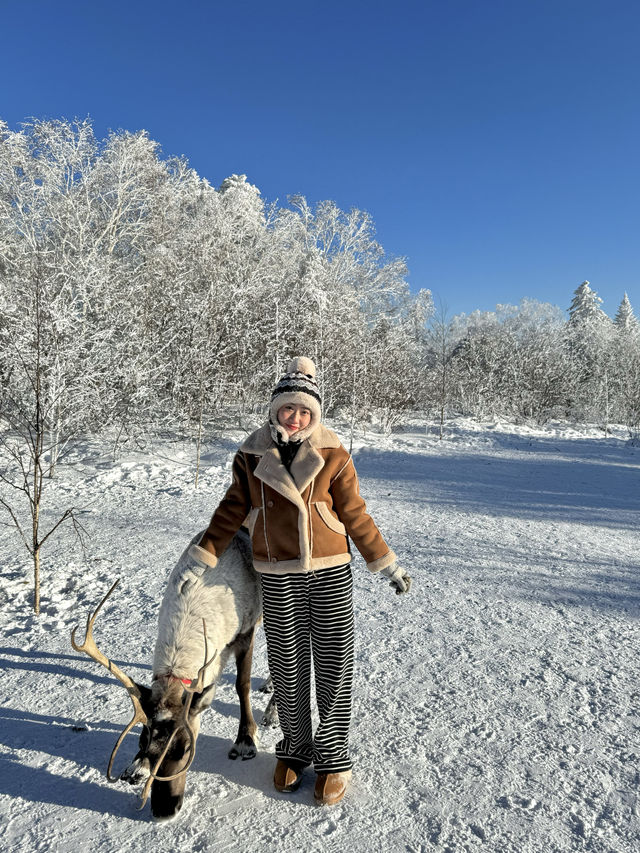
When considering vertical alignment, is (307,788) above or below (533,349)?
below

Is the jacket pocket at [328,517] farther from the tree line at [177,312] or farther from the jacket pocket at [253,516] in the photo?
the tree line at [177,312]

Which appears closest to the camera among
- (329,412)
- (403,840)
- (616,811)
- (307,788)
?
(403,840)

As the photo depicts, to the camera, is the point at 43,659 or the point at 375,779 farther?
the point at 43,659

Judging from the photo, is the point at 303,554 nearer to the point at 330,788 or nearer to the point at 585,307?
the point at 330,788

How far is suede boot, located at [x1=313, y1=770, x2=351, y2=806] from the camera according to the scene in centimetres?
235

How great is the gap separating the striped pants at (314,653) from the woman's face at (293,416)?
0.69 metres

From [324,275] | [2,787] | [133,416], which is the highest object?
[324,275]

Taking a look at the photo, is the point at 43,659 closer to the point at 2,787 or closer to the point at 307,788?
the point at 2,787

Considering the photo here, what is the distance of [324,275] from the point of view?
20500 mm

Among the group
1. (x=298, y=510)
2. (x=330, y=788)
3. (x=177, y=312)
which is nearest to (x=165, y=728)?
(x=330, y=788)

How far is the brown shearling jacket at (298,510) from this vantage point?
232 cm

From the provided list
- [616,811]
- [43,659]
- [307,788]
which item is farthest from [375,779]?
[43,659]

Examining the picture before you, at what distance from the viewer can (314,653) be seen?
248 cm

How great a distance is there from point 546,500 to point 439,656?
6611 millimetres
